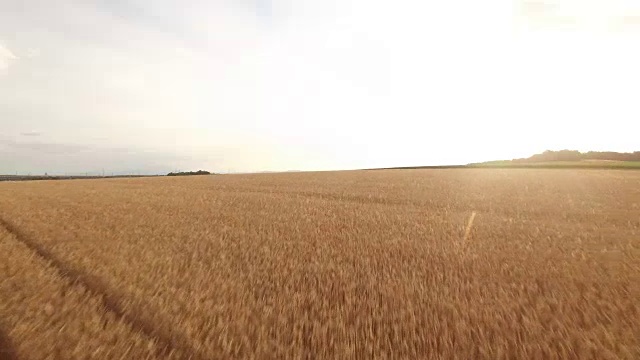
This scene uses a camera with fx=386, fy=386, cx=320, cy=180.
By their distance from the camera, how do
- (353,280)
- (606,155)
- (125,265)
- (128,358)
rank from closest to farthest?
(128,358), (353,280), (125,265), (606,155)

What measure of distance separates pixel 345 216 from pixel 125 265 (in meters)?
5.43

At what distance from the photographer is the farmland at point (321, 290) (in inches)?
110

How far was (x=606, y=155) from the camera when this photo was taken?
7500cm

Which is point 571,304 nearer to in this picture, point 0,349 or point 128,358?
point 128,358

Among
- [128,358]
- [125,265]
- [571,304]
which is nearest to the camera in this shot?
[128,358]

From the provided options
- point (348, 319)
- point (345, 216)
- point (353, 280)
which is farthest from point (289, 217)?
point (348, 319)

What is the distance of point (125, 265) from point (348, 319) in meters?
3.14

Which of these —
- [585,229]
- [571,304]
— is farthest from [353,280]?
[585,229]

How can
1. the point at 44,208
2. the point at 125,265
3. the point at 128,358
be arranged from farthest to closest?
1. the point at 44,208
2. the point at 125,265
3. the point at 128,358

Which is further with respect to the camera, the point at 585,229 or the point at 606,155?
the point at 606,155

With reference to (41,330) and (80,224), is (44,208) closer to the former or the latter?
(80,224)

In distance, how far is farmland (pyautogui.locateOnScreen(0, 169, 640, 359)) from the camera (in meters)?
2.78

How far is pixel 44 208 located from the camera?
11.4 meters

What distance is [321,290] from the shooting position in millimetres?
3889
